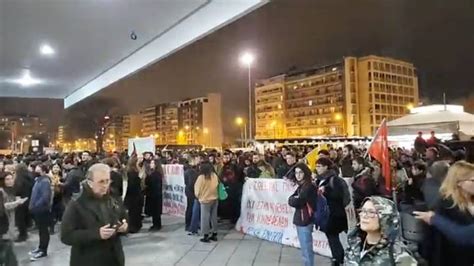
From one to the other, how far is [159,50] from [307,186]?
4.65 metres

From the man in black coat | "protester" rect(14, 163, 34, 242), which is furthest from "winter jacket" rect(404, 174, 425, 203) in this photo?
"protester" rect(14, 163, 34, 242)

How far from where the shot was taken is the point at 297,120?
3674 inches

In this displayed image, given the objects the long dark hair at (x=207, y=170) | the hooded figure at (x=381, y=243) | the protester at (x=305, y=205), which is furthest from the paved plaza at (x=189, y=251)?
the hooded figure at (x=381, y=243)

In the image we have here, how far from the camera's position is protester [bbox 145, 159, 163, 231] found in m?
12.0

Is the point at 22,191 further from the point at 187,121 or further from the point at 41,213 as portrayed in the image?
the point at 187,121

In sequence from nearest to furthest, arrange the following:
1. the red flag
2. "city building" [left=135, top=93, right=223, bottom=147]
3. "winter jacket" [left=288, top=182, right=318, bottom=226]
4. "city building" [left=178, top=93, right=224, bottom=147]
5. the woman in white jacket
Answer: the woman in white jacket → "winter jacket" [left=288, top=182, right=318, bottom=226] → the red flag → "city building" [left=178, top=93, right=224, bottom=147] → "city building" [left=135, top=93, right=223, bottom=147]

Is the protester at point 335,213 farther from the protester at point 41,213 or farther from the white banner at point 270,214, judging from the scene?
the protester at point 41,213

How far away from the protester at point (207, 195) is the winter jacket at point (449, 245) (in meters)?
6.90

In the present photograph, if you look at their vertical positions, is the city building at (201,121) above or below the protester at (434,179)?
above

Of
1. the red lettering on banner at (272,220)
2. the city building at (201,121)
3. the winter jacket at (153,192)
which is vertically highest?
the city building at (201,121)

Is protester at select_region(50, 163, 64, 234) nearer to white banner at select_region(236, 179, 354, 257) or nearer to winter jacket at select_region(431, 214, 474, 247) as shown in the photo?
white banner at select_region(236, 179, 354, 257)

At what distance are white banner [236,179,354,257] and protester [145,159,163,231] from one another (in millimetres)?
2104

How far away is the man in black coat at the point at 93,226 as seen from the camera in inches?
150

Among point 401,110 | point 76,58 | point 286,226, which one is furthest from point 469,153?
point 401,110
